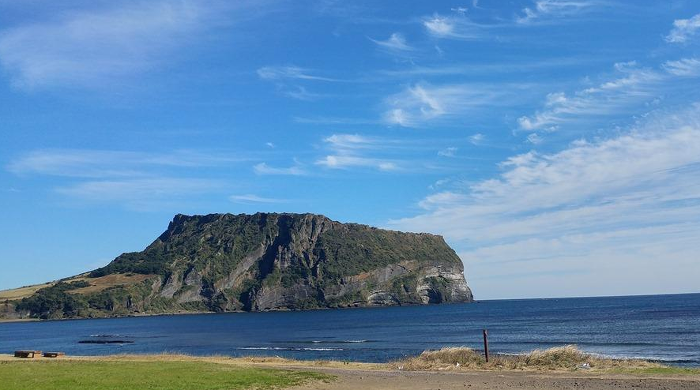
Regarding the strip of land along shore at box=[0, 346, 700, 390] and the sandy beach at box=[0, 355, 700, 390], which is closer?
the sandy beach at box=[0, 355, 700, 390]

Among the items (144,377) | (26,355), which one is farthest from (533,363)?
(26,355)

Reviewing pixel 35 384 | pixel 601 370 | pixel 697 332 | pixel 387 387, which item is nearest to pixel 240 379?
pixel 387 387

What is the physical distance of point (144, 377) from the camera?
2931cm

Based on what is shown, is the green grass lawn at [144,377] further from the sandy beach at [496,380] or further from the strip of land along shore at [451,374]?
the sandy beach at [496,380]

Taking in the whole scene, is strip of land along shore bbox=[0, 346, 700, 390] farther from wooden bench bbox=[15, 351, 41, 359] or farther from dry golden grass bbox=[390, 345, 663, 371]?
wooden bench bbox=[15, 351, 41, 359]

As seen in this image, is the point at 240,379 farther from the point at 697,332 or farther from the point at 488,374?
the point at 697,332

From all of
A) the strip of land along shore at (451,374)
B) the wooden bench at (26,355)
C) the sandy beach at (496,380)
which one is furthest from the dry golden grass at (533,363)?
the wooden bench at (26,355)

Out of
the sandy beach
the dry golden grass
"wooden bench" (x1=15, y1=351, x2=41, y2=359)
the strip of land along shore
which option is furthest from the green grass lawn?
the dry golden grass

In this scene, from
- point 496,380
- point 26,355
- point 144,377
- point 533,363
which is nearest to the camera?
point 144,377

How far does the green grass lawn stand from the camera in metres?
26.2

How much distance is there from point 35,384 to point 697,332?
88287 millimetres

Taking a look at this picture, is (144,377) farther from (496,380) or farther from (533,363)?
(533,363)

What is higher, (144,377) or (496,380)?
(144,377)

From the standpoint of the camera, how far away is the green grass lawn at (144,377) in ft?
85.9
